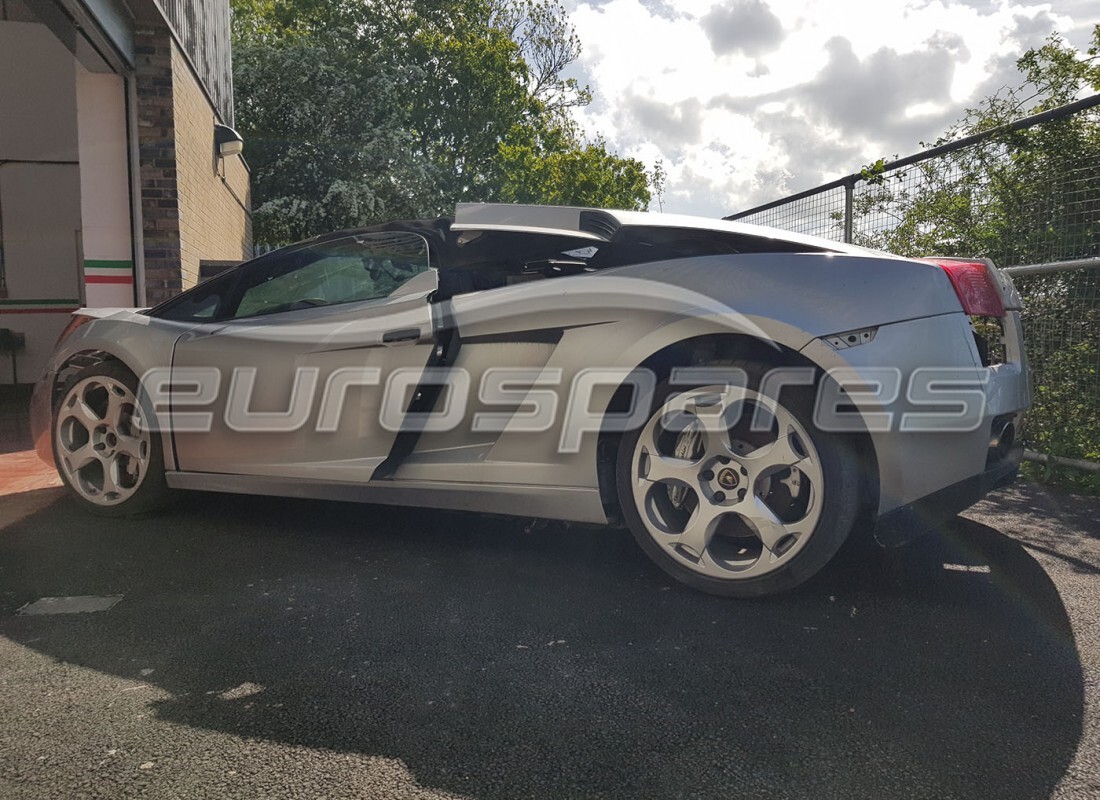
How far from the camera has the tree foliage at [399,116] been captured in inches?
932

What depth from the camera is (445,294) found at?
124 inches

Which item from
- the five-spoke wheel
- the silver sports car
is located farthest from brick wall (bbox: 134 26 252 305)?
the silver sports car

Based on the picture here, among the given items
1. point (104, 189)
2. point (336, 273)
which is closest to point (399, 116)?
point (104, 189)

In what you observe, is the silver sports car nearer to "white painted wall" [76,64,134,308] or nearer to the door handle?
the door handle

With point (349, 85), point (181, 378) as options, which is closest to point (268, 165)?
point (349, 85)

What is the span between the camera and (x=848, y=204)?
20.7 ft

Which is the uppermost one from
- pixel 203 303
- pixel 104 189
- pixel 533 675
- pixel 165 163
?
pixel 165 163

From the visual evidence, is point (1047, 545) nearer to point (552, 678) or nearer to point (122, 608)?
point (552, 678)

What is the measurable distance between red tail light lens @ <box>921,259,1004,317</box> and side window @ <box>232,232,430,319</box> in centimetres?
201

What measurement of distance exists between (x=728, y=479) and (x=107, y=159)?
274 inches

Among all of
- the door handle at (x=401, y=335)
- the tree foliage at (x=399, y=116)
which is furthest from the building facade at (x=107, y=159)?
the tree foliage at (x=399, y=116)

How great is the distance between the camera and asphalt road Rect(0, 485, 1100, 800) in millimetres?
1682

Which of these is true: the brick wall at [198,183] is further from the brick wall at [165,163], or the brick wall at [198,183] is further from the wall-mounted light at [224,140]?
the wall-mounted light at [224,140]

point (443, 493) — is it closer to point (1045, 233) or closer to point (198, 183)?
point (1045, 233)
